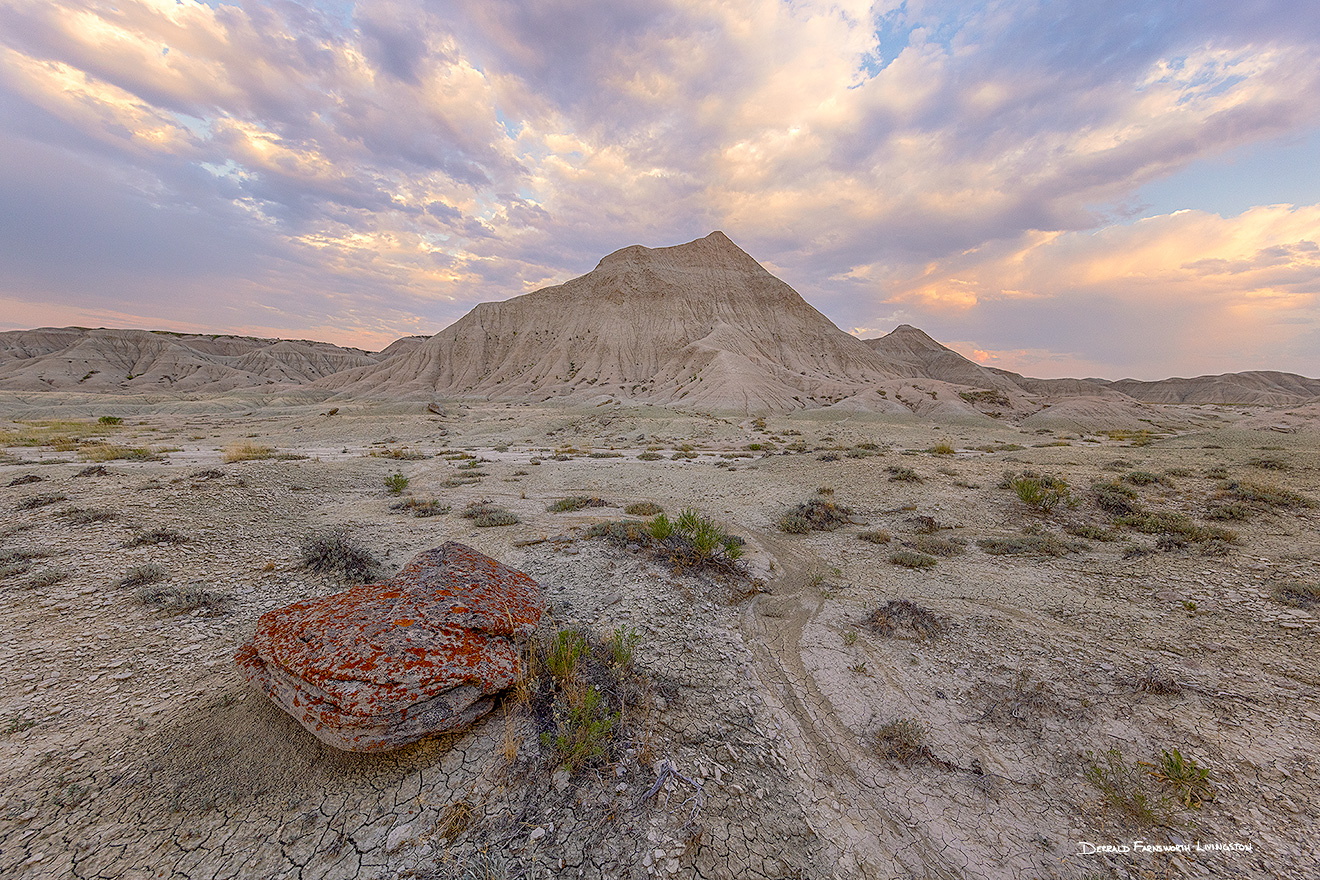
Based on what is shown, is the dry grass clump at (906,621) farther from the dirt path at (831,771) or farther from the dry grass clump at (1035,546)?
the dry grass clump at (1035,546)

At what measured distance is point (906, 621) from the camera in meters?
5.71

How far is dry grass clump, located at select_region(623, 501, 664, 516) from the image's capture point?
1073cm

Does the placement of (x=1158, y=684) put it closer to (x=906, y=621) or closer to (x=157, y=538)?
(x=906, y=621)

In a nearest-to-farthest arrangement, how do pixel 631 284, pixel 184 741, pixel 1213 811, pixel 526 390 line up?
pixel 1213 811
pixel 184 741
pixel 526 390
pixel 631 284

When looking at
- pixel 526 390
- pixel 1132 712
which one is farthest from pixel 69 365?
pixel 1132 712

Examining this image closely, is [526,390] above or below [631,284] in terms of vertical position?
below

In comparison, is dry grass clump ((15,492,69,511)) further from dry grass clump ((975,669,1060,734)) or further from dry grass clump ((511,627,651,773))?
dry grass clump ((975,669,1060,734))

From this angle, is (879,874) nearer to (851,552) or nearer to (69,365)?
(851,552)

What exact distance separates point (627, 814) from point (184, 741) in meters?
3.50

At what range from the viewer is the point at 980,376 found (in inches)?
2992

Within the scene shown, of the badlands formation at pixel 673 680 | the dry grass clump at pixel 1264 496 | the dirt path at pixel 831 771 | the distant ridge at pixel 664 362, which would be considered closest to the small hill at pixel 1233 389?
the distant ridge at pixel 664 362

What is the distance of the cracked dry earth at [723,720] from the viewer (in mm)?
2854

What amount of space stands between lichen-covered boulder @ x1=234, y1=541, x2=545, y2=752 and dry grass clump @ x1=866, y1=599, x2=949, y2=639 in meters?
4.40

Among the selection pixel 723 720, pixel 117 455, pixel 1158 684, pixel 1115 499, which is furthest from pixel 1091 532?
pixel 117 455
